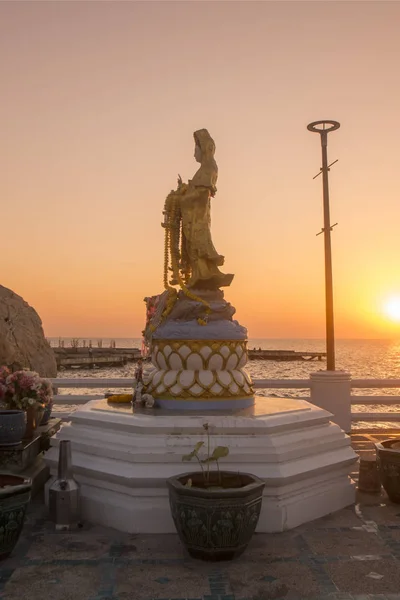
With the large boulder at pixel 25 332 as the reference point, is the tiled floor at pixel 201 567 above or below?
below

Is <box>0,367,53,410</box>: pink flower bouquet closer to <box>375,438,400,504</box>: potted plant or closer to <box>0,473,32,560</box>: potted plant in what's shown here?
<box>0,473,32,560</box>: potted plant

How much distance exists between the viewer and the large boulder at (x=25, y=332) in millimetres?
34000

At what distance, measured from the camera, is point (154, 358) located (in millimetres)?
9828

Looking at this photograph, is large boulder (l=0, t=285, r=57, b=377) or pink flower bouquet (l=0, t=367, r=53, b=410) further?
large boulder (l=0, t=285, r=57, b=377)

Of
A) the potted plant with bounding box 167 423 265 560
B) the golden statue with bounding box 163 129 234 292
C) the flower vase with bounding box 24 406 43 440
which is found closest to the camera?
the potted plant with bounding box 167 423 265 560

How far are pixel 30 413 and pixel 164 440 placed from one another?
104 inches

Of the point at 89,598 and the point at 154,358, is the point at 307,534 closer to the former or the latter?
the point at 89,598

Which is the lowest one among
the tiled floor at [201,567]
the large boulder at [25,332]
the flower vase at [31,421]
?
the tiled floor at [201,567]

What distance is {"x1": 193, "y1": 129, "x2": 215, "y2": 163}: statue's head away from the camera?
1066 cm

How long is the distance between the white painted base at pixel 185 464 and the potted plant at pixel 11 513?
4.45 ft

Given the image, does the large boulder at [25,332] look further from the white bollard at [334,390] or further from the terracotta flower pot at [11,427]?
the terracotta flower pot at [11,427]

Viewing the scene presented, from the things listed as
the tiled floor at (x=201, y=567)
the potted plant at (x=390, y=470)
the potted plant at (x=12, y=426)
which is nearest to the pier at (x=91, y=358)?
the potted plant at (x=12, y=426)

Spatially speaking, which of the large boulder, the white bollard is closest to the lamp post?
the white bollard

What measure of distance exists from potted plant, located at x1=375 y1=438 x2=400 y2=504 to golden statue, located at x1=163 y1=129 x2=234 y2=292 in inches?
162
